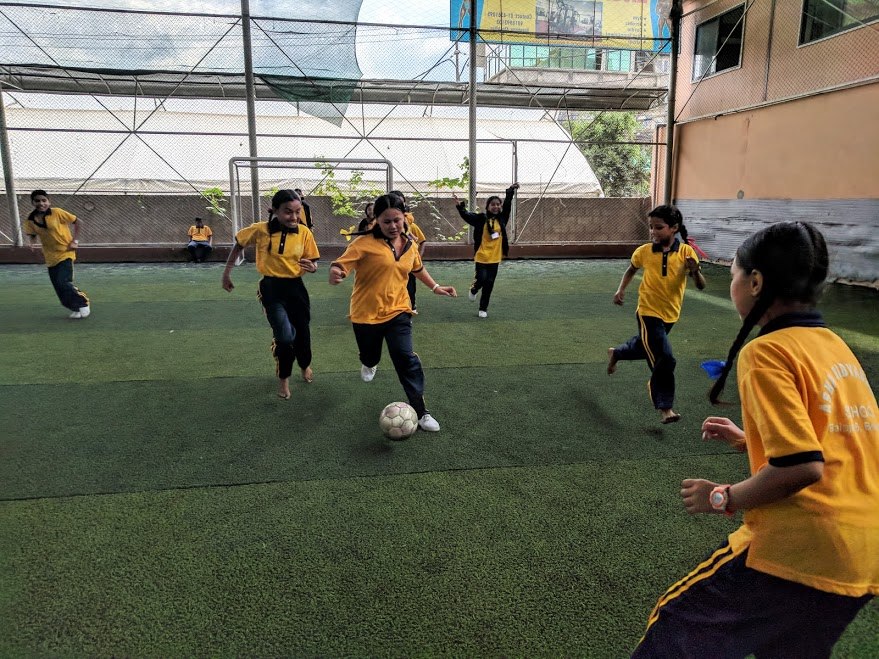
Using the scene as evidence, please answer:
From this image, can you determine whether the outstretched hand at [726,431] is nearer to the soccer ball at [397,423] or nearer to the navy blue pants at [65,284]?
the soccer ball at [397,423]

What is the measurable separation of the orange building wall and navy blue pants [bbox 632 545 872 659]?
11499 mm

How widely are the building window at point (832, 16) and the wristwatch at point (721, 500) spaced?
12383 mm

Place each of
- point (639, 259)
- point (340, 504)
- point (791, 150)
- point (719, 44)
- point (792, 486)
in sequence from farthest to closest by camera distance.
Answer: point (719, 44) → point (791, 150) → point (639, 259) → point (340, 504) → point (792, 486)

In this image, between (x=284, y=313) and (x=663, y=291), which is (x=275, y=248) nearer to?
(x=284, y=313)

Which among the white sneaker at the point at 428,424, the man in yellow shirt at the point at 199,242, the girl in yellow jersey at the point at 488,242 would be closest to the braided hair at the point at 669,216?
the white sneaker at the point at 428,424

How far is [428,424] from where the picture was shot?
4.43 metres

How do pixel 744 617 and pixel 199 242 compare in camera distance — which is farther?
pixel 199 242

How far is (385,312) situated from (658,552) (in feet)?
7.93

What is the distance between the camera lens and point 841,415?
1390mm

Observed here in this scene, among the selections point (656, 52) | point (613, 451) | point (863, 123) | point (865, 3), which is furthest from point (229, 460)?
point (656, 52)

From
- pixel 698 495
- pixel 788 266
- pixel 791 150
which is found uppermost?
pixel 791 150

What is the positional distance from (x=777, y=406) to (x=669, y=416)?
3.42 m

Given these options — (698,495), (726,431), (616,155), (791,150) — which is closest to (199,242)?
(791,150)

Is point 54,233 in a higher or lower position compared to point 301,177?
lower
